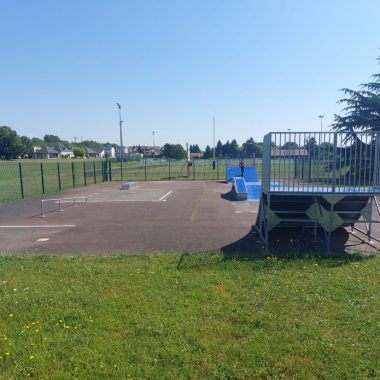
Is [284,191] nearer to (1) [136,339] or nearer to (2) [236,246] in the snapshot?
(2) [236,246]

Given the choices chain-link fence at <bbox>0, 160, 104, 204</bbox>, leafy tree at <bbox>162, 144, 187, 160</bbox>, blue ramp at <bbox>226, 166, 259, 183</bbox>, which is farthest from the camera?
leafy tree at <bbox>162, 144, 187, 160</bbox>

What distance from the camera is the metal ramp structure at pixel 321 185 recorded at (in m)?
7.51

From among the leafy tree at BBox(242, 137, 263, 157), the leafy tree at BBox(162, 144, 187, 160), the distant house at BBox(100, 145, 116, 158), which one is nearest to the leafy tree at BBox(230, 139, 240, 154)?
the leafy tree at BBox(242, 137, 263, 157)

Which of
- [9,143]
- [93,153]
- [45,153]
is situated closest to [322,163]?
[9,143]

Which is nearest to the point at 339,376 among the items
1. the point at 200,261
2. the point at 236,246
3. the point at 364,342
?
the point at 364,342

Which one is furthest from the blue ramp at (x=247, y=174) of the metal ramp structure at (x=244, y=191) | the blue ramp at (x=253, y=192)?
the metal ramp structure at (x=244, y=191)

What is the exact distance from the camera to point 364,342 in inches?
143

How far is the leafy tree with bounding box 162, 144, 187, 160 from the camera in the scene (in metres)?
88.8

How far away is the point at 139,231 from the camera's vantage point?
31.8 ft

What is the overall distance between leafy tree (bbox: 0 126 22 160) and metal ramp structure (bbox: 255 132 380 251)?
9033 cm

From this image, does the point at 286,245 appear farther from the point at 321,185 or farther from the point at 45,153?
the point at 45,153

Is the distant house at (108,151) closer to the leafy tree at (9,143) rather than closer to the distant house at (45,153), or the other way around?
the distant house at (45,153)

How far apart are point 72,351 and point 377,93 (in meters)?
31.9

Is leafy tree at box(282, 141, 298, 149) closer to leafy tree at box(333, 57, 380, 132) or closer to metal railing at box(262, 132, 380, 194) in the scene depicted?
metal railing at box(262, 132, 380, 194)
